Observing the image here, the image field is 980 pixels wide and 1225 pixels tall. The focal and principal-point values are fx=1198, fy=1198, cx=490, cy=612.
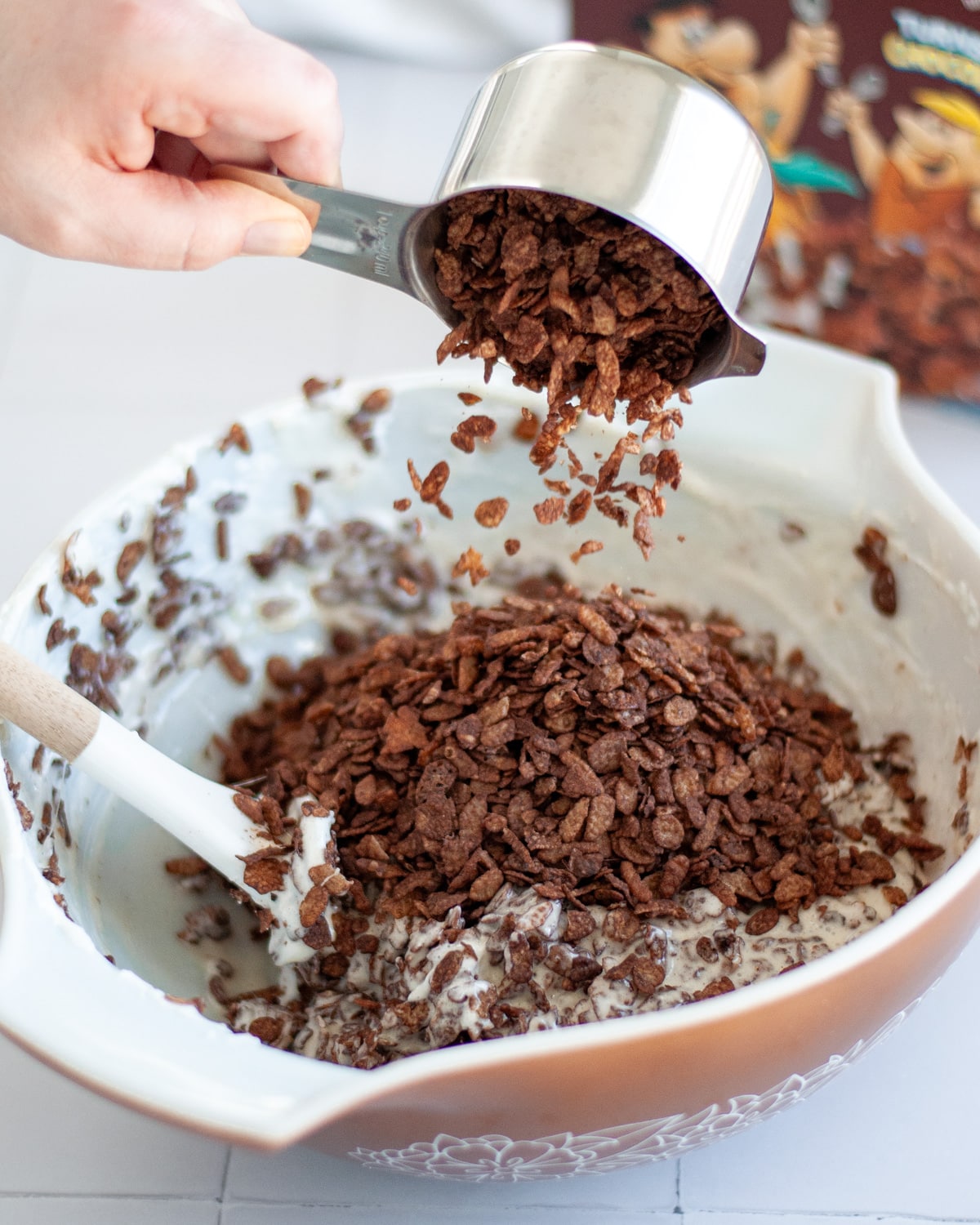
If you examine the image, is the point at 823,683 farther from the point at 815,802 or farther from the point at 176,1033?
the point at 176,1033

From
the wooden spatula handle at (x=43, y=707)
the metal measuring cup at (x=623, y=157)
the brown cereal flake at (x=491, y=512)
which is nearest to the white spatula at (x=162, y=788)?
the wooden spatula handle at (x=43, y=707)

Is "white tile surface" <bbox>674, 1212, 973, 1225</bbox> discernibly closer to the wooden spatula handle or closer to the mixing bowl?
the mixing bowl

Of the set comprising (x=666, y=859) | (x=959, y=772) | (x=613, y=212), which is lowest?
(x=666, y=859)

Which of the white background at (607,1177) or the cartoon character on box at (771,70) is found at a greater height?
the cartoon character on box at (771,70)

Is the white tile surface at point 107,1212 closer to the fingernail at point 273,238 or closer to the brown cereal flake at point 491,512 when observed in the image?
the brown cereal flake at point 491,512

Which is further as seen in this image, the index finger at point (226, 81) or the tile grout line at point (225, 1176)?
the tile grout line at point (225, 1176)

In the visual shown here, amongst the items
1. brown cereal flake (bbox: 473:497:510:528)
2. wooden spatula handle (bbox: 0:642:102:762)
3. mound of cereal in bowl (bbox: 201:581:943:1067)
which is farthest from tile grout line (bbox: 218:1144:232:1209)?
A: brown cereal flake (bbox: 473:497:510:528)

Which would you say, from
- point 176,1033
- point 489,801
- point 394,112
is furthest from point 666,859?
point 394,112
